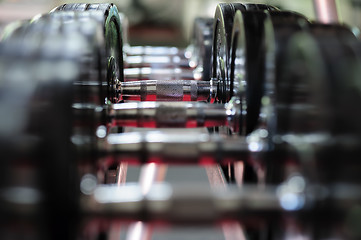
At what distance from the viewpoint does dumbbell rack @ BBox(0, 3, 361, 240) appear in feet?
1.56

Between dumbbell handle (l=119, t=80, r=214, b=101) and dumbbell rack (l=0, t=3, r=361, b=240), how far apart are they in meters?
0.22

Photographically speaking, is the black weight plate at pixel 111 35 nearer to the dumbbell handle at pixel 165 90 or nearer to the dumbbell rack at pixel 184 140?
the dumbbell handle at pixel 165 90

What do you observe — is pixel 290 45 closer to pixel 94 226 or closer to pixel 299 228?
pixel 299 228

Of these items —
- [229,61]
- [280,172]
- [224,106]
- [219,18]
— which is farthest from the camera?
[219,18]

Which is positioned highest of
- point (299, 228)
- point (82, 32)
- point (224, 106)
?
point (82, 32)

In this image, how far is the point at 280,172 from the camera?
0.59 metres

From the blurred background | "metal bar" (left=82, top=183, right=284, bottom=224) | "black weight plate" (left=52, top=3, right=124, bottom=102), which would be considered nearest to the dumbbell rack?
"metal bar" (left=82, top=183, right=284, bottom=224)

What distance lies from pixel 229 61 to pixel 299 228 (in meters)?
0.51

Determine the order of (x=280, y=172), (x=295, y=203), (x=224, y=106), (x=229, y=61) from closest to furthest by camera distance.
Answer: (x=295, y=203) → (x=280, y=172) → (x=224, y=106) → (x=229, y=61)

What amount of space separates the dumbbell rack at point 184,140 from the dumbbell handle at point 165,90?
220mm

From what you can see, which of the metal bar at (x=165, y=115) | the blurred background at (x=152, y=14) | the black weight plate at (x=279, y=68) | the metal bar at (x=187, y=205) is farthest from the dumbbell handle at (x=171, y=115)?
the blurred background at (x=152, y=14)

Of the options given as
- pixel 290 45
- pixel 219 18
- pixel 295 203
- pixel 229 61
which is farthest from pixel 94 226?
pixel 219 18

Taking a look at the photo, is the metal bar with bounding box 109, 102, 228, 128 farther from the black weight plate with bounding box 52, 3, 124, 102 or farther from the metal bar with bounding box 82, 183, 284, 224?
the metal bar with bounding box 82, 183, 284, 224

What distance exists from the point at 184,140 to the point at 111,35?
2.10ft
